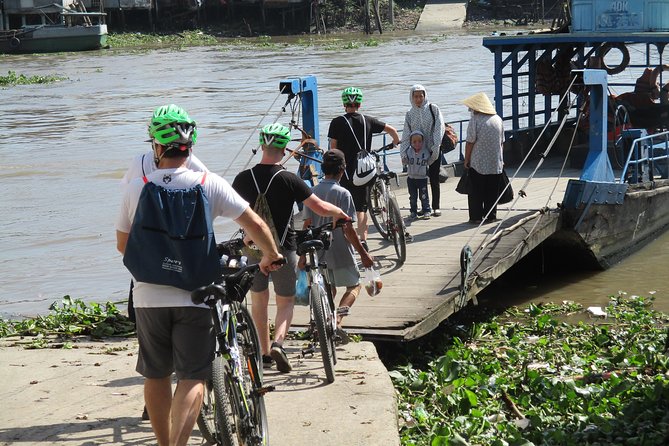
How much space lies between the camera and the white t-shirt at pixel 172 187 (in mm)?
4996

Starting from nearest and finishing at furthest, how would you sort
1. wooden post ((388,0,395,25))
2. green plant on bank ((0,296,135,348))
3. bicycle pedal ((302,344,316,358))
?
1. bicycle pedal ((302,344,316,358))
2. green plant on bank ((0,296,135,348))
3. wooden post ((388,0,395,25))

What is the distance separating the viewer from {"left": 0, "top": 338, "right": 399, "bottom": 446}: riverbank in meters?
6.16

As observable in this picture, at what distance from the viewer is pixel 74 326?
362 inches

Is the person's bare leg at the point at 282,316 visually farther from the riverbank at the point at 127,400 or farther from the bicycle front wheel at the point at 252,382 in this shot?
the bicycle front wheel at the point at 252,382

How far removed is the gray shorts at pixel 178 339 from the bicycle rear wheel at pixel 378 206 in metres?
6.09

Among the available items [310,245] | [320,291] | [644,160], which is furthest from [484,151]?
[310,245]

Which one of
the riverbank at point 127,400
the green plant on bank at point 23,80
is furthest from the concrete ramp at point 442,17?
the riverbank at point 127,400

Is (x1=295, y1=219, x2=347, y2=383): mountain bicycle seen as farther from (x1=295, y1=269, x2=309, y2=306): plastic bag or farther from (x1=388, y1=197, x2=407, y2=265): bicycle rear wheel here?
(x1=388, y1=197, x2=407, y2=265): bicycle rear wheel

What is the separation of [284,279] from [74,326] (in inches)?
102

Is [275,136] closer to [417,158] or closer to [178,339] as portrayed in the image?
[178,339]

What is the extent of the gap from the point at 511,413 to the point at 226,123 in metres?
25.9

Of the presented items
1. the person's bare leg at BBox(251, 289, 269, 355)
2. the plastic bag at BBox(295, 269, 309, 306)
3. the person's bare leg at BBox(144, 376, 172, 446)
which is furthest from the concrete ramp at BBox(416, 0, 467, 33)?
the person's bare leg at BBox(144, 376, 172, 446)

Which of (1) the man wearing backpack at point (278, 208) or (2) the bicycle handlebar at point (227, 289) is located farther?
(1) the man wearing backpack at point (278, 208)

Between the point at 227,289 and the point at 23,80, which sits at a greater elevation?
the point at 227,289
